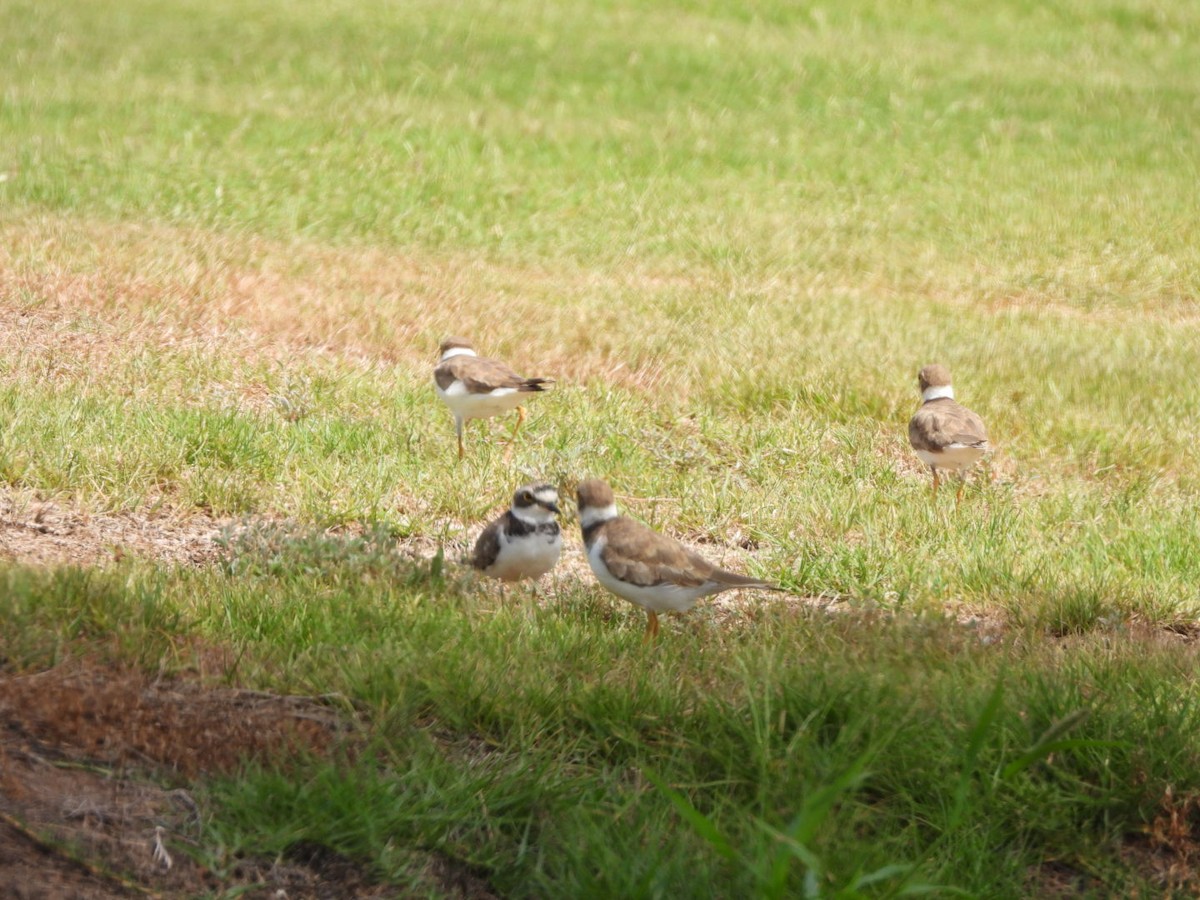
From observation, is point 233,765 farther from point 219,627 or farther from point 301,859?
point 219,627

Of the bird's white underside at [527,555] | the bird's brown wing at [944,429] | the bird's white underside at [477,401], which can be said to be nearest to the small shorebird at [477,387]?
the bird's white underside at [477,401]

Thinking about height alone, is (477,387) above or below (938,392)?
above

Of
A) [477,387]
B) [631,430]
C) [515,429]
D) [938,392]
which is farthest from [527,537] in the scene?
[938,392]

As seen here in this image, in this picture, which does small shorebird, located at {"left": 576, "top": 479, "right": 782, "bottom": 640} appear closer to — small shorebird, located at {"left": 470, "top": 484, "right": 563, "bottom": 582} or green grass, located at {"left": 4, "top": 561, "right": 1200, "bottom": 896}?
green grass, located at {"left": 4, "top": 561, "right": 1200, "bottom": 896}

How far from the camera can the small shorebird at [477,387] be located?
344 inches

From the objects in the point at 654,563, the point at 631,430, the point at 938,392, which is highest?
the point at 654,563

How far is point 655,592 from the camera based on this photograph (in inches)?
242

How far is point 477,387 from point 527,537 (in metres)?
2.21

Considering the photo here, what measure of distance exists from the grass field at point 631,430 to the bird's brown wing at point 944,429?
0.36m

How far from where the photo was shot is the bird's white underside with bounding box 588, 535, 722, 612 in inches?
243

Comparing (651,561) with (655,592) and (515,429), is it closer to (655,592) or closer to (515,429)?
(655,592)

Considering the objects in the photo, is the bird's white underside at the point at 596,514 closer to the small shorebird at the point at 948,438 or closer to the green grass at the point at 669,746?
the green grass at the point at 669,746

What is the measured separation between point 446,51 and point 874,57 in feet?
22.9

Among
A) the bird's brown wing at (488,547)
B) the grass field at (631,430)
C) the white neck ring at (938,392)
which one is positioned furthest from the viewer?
the white neck ring at (938,392)
